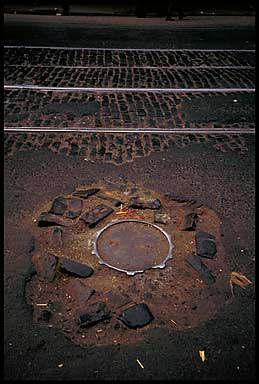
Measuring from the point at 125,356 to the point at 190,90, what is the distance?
5.90 meters

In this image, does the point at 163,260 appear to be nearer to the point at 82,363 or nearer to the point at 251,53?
the point at 82,363

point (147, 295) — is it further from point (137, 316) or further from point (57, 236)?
point (57, 236)

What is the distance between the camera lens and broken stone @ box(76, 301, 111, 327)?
3.41 metres

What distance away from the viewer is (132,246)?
13.8 ft

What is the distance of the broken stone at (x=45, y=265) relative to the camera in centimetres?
384

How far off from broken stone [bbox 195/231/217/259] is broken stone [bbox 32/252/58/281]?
1415mm

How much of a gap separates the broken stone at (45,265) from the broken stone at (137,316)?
79cm

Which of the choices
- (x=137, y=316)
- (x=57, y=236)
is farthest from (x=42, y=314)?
(x=57, y=236)

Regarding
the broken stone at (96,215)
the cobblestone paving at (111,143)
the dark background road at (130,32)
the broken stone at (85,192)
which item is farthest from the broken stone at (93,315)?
the dark background road at (130,32)

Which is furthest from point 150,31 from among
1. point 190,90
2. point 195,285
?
point 195,285

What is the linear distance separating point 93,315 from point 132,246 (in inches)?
37.3

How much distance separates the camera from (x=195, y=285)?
3803 millimetres

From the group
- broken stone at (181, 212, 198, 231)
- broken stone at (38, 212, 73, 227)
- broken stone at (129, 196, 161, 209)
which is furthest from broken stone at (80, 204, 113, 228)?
broken stone at (181, 212, 198, 231)

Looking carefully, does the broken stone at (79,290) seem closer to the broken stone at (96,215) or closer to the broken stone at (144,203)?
the broken stone at (96,215)
